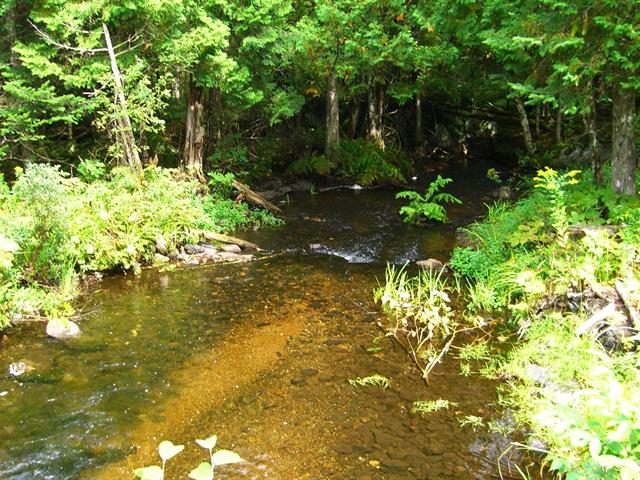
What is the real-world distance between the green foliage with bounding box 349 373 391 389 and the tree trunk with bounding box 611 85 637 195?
572 cm

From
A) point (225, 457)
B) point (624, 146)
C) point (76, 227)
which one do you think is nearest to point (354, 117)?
point (624, 146)

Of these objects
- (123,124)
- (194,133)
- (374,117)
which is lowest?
(194,133)

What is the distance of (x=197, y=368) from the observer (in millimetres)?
6035

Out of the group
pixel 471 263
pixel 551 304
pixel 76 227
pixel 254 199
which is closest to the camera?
pixel 551 304

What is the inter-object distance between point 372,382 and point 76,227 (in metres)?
5.90

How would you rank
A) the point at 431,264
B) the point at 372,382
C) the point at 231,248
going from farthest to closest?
1. the point at 231,248
2. the point at 431,264
3. the point at 372,382

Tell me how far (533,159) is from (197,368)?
16297 millimetres

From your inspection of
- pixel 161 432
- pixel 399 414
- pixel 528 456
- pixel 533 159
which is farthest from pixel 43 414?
pixel 533 159

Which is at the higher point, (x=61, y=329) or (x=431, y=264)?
(x=61, y=329)

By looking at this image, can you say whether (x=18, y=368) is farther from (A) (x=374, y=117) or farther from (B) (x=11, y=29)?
(A) (x=374, y=117)

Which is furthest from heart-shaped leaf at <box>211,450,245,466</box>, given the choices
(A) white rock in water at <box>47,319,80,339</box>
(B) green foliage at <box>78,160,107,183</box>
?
(B) green foliage at <box>78,160,107,183</box>

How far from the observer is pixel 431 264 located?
9.50 meters

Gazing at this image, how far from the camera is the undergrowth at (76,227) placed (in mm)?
7207

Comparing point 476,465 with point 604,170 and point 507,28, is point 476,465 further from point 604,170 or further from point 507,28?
point 604,170
